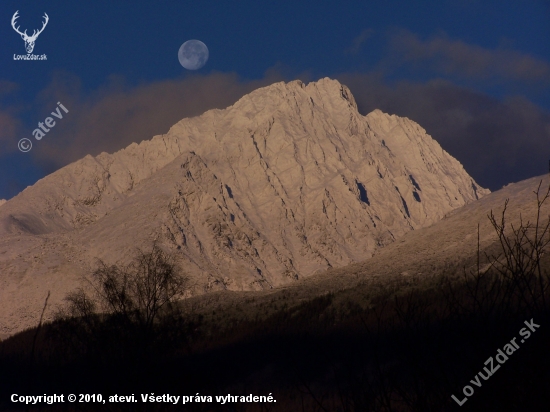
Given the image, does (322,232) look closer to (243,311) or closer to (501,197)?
(501,197)

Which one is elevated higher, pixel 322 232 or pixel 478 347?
pixel 322 232

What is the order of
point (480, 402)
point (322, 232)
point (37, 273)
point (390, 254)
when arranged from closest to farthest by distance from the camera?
point (480, 402) → point (390, 254) → point (37, 273) → point (322, 232)

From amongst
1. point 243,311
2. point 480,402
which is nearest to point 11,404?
point 243,311

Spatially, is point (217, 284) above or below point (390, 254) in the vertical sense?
above

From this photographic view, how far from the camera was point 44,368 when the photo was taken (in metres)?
59.3

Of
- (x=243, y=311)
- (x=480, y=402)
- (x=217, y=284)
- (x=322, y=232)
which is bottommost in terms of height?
(x=480, y=402)

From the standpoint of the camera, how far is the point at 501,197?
295ft

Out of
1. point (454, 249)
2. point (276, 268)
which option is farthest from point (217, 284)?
point (454, 249)

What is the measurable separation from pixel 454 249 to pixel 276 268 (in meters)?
107

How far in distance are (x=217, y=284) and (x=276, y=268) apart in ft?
83.7

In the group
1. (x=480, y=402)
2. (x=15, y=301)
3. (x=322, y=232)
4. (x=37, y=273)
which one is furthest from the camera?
(x=322, y=232)

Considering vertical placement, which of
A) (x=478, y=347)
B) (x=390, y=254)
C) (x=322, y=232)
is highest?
(x=322, y=232)

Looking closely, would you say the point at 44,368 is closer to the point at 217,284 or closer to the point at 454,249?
the point at 454,249

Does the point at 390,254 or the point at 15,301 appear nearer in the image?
the point at 390,254
